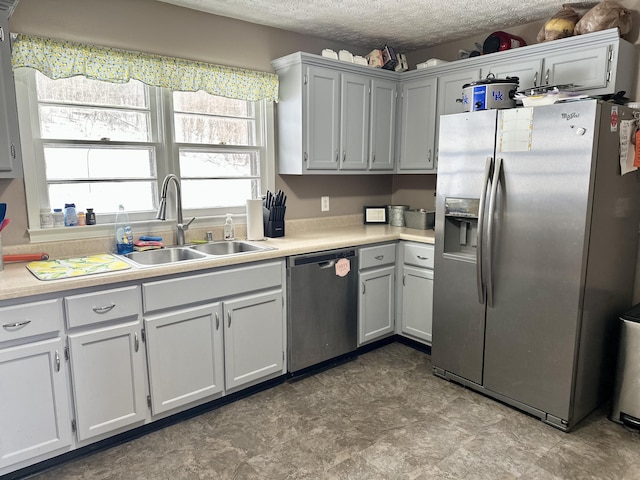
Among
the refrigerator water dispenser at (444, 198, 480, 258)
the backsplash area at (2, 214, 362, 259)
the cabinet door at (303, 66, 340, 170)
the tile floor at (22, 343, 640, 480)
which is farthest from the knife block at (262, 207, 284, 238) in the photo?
the refrigerator water dispenser at (444, 198, 480, 258)

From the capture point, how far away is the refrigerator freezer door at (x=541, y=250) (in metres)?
2.22

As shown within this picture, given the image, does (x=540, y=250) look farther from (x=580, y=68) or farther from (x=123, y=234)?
(x=123, y=234)

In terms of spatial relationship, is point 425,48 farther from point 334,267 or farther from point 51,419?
point 51,419

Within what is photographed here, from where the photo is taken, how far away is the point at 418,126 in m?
3.60

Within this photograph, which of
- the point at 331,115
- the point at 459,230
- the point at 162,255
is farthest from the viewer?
the point at 331,115

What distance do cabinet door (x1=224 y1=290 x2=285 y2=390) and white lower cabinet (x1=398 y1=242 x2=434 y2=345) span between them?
109cm

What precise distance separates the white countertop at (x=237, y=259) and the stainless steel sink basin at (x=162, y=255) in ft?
0.97

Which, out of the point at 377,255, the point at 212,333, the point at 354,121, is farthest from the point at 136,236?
the point at 354,121

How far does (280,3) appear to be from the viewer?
274 centimetres

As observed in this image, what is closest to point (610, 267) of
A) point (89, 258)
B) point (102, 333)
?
point (102, 333)

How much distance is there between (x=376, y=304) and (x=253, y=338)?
1070mm

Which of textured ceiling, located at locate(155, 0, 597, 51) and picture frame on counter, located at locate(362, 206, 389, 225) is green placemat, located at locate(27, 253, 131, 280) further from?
picture frame on counter, located at locate(362, 206, 389, 225)

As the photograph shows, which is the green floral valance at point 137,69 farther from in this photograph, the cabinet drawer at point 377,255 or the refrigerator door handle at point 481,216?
the refrigerator door handle at point 481,216

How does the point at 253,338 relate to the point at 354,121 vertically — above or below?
below
